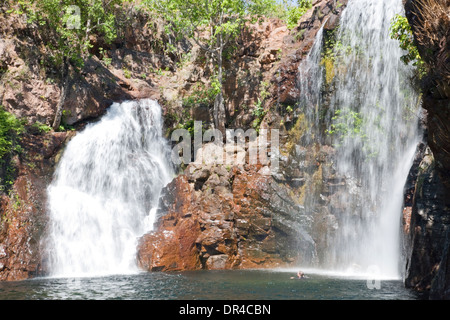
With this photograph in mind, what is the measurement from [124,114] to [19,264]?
11.2 m

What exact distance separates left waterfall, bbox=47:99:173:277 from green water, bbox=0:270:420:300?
2.33m

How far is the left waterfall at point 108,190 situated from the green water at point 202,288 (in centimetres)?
233

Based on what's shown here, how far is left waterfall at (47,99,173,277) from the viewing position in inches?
692

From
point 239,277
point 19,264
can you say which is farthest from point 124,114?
point 239,277

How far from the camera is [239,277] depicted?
52.0 feet

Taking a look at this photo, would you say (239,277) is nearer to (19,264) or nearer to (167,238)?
(167,238)

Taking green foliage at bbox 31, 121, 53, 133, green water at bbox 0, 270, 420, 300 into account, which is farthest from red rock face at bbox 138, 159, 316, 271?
green foliage at bbox 31, 121, 53, 133

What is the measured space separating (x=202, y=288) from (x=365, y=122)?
1217 centimetres

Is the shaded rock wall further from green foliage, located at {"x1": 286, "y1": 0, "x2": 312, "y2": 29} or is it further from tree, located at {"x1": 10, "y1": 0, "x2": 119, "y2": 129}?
green foliage, located at {"x1": 286, "y1": 0, "x2": 312, "y2": 29}

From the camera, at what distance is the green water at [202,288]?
11.7 metres

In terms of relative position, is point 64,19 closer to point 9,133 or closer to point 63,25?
point 63,25

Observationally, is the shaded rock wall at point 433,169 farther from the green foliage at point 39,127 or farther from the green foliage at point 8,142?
the green foliage at point 39,127

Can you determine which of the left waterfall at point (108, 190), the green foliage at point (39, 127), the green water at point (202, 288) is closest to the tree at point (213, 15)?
the left waterfall at point (108, 190)

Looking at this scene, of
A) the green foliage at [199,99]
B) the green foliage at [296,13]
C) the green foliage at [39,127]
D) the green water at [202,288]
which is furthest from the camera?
the green foliage at [296,13]
